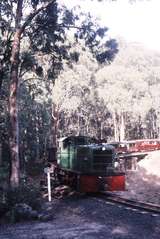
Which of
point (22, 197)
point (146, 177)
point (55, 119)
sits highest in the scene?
point (55, 119)

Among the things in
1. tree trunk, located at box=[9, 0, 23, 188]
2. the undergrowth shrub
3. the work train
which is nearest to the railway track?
the undergrowth shrub

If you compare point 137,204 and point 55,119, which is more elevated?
point 55,119

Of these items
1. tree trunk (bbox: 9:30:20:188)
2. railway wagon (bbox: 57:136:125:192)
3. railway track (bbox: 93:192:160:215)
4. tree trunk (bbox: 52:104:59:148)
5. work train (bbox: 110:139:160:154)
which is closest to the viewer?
railway track (bbox: 93:192:160:215)

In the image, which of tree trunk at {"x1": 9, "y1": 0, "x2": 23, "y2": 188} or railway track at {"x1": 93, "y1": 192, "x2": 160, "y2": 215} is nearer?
railway track at {"x1": 93, "y1": 192, "x2": 160, "y2": 215}

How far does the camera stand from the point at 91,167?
20875mm

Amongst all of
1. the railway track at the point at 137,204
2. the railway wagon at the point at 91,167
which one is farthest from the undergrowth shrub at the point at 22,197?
the railway wagon at the point at 91,167

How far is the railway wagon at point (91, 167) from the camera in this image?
20.0 m

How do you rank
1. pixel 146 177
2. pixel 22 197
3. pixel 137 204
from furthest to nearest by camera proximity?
1. pixel 146 177
2. pixel 137 204
3. pixel 22 197

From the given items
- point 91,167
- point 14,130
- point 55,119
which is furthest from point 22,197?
point 55,119

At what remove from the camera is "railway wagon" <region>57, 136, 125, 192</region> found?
2005 centimetres

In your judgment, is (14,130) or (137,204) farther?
(14,130)

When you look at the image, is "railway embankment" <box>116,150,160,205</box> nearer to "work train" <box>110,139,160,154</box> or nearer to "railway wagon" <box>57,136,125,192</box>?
"work train" <box>110,139,160,154</box>

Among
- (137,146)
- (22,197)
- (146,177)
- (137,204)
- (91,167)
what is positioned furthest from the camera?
(137,146)

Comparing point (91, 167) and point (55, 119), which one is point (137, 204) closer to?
point (91, 167)
